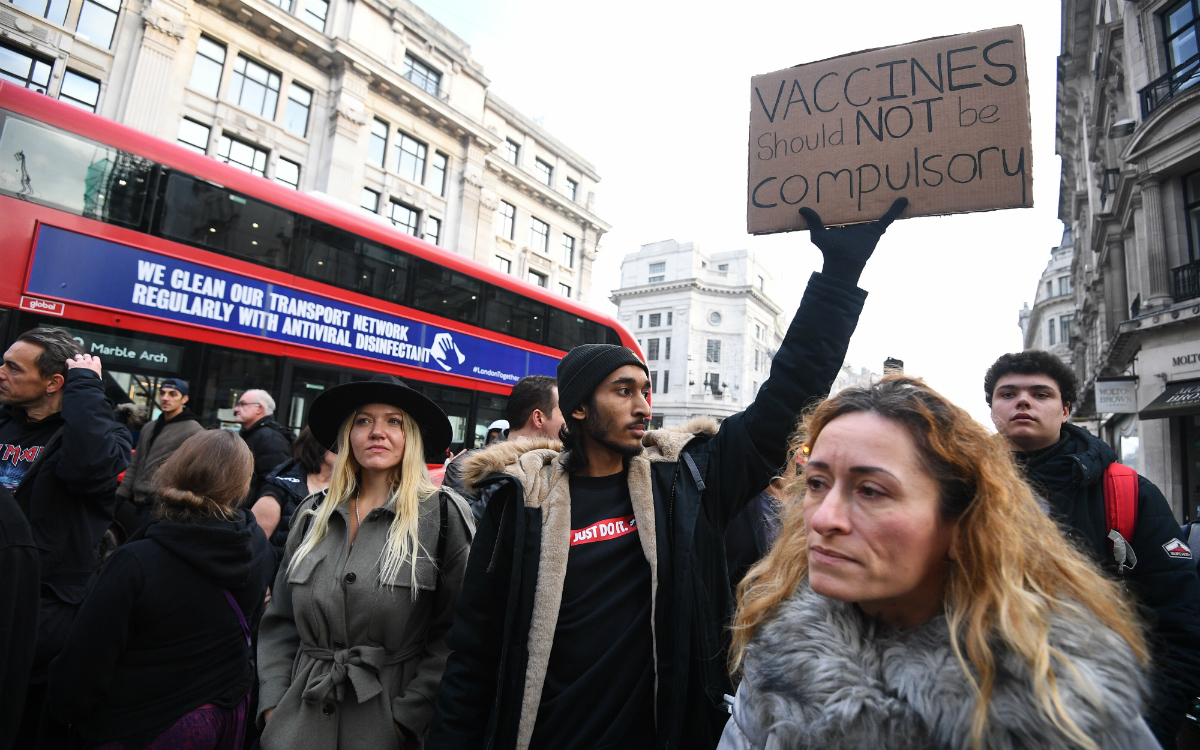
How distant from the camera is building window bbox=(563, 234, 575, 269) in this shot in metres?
33.4

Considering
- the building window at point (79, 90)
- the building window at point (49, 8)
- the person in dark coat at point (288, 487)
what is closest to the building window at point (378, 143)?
the building window at point (79, 90)

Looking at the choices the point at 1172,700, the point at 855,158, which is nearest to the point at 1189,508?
the point at 1172,700

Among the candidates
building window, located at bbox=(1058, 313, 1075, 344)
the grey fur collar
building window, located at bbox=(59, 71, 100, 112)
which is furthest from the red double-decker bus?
building window, located at bbox=(1058, 313, 1075, 344)

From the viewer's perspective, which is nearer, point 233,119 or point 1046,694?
point 1046,694

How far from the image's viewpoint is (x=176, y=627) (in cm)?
213

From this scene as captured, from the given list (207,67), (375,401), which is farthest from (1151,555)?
(207,67)

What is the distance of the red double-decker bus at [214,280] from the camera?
6.05 metres

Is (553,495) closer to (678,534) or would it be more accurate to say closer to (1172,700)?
(678,534)

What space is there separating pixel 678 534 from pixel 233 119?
23078 mm

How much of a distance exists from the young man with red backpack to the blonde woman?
216 cm

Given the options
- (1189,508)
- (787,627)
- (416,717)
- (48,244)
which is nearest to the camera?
(787,627)

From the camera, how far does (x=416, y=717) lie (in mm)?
2148

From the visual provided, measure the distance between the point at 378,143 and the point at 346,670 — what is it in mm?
25395

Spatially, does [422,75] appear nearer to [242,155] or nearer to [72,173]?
[242,155]
